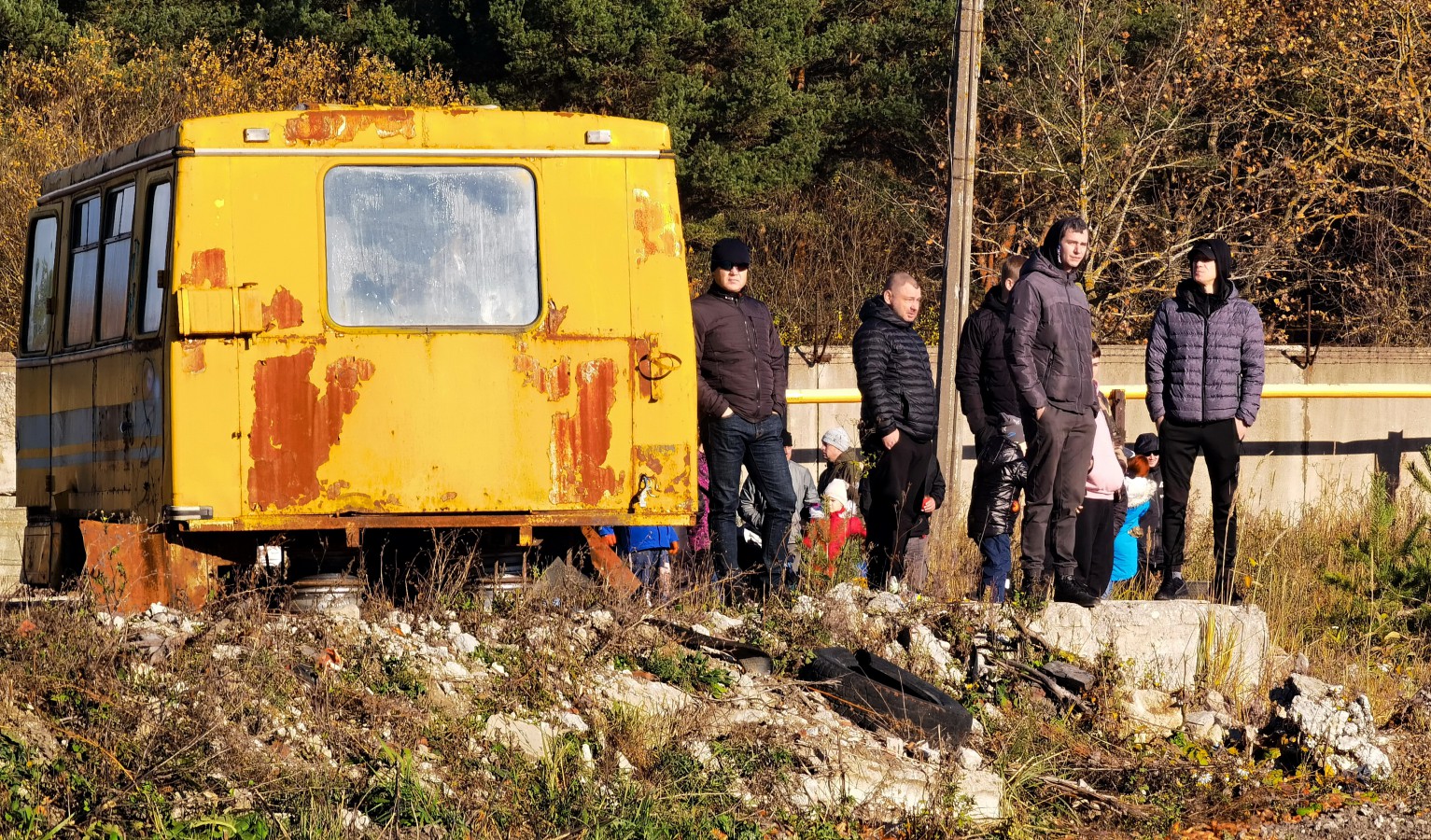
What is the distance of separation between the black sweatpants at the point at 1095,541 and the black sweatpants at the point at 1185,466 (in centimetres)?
28

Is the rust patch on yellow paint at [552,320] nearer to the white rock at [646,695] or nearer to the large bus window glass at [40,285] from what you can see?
the white rock at [646,695]

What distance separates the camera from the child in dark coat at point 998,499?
8211 millimetres

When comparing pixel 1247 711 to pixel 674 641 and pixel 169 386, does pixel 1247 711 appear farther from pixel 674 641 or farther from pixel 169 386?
pixel 169 386

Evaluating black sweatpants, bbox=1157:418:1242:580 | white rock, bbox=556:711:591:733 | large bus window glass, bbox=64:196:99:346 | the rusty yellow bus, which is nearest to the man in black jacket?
black sweatpants, bbox=1157:418:1242:580

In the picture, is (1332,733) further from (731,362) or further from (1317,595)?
(731,362)

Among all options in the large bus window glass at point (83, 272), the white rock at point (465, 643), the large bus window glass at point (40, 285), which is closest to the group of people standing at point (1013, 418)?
the white rock at point (465, 643)

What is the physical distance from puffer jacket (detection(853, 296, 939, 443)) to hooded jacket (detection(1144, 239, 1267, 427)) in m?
1.18

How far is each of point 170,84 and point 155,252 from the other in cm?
2053

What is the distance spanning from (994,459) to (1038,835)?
101 inches

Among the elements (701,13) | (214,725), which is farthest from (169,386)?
(701,13)

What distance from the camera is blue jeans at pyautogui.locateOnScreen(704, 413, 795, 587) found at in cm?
824

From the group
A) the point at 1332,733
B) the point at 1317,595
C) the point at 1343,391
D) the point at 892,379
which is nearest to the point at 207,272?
the point at 892,379

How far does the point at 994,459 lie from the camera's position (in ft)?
27.1

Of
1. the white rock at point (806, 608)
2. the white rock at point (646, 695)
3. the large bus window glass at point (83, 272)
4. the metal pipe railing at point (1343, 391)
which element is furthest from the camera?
the metal pipe railing at point (1343, 391)
